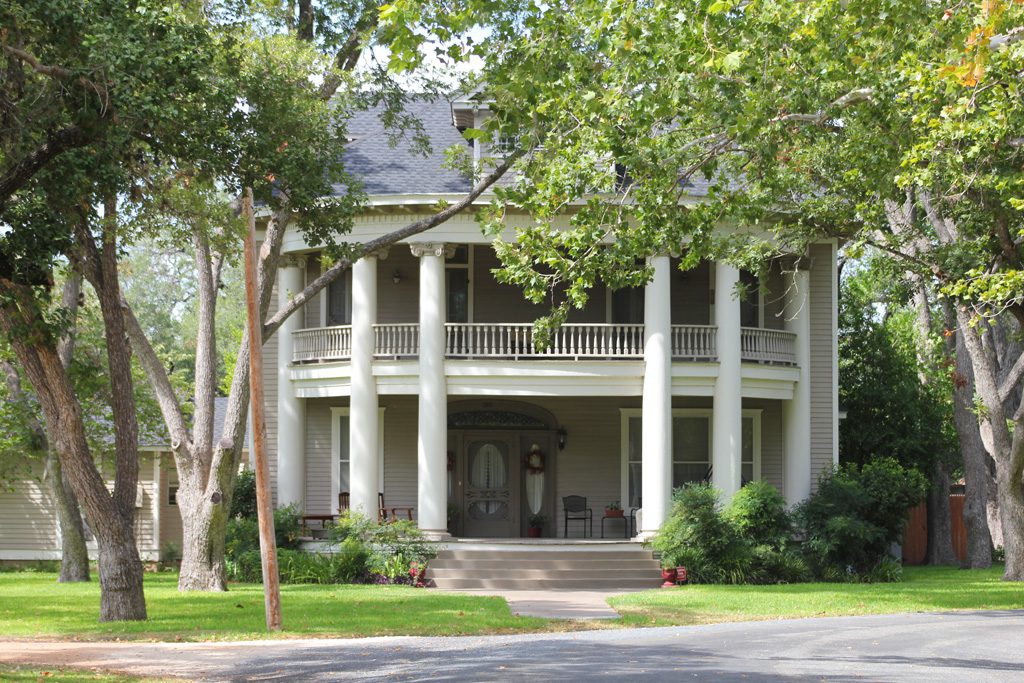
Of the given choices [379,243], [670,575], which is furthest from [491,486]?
[379,243]

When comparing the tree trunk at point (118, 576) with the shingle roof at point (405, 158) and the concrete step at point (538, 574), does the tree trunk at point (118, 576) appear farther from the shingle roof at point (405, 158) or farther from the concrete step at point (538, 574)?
the shingle roof at point (405, 158)

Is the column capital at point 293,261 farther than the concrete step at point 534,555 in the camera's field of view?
Yes

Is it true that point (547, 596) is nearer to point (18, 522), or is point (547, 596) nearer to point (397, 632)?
point (397, 632)

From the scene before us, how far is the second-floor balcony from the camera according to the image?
84.6 feet

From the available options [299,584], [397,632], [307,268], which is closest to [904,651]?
[397,632]

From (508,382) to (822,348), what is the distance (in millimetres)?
7113

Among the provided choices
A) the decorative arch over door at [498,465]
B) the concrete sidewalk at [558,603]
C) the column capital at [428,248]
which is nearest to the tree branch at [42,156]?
the concrete sidewalk at [558,603]

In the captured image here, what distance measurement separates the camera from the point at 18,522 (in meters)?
31.0

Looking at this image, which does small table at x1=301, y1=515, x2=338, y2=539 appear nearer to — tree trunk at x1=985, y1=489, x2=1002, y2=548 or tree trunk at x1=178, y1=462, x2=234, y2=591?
tree trunk at x1=178, y1=462, x2=234, y2=591

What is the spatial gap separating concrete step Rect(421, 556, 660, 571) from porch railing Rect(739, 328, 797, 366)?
4.77 m

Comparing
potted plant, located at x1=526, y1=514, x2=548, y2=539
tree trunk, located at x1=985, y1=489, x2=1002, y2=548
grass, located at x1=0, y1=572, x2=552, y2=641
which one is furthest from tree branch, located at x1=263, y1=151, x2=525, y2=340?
tree trunk, located at x1=985, y1=489, x2=1002, y2=548

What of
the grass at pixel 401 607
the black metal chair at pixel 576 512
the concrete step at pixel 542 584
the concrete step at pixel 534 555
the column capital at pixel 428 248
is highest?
the column capital at pixel 428 248

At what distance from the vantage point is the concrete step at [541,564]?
24.4 meters

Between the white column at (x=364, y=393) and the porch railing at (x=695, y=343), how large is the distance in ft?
19.4
